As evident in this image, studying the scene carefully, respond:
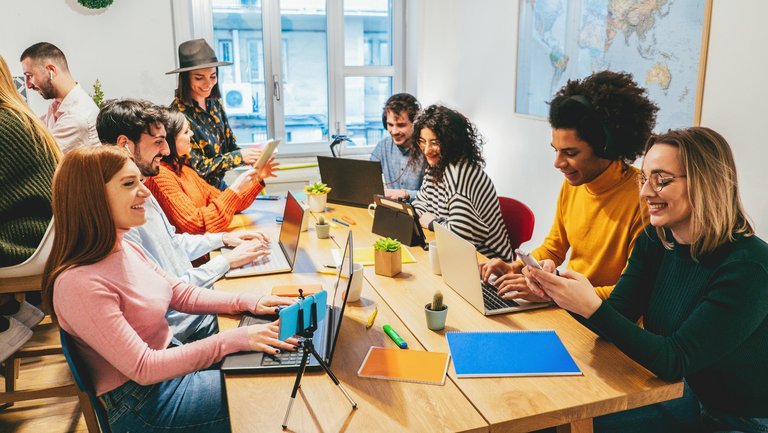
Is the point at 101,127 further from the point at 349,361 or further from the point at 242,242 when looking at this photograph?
the point at 349,361

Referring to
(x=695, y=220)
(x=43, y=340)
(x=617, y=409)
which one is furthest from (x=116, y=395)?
(x=43, y=340)

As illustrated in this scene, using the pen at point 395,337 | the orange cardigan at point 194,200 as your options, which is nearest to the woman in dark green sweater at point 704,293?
the pen at point 395,337

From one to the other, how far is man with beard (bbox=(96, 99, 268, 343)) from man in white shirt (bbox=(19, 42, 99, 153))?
1776 mm

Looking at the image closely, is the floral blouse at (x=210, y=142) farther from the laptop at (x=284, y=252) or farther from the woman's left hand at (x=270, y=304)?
the woman's left hand at (x=270, y=304)

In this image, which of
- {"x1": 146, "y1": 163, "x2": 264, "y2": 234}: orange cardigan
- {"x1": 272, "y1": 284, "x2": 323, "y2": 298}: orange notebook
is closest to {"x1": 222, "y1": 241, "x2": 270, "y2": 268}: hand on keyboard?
{"x1": 272, "y1": 284, "x2": 323, "y2": 298}: orange notebook

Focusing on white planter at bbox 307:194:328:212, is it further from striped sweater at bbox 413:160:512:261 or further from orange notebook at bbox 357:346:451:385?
orange notebook at bbox 357:346:451:385

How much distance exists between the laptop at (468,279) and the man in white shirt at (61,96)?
2.79 metres

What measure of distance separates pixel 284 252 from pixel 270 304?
0.63m

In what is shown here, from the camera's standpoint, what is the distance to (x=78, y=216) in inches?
56.6

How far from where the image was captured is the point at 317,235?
266 centimetres

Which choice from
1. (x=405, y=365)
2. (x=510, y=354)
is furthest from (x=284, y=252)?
(x=510, y=354)

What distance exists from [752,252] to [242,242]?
1.80m

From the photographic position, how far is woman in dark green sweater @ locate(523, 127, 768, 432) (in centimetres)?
134

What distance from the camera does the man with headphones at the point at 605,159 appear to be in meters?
2.00
